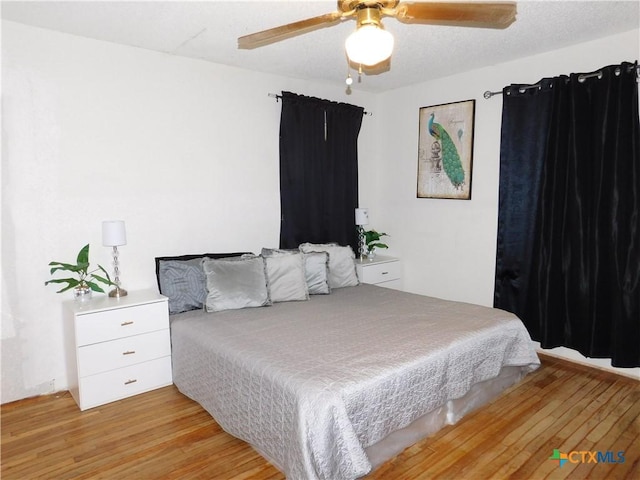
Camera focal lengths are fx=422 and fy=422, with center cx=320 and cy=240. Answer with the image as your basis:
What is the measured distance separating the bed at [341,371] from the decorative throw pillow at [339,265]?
548 mm

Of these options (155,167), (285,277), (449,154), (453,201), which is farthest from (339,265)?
(155,167)

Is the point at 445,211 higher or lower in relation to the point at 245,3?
lower

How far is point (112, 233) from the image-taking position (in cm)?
282

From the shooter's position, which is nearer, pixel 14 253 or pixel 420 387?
pixel 420 387

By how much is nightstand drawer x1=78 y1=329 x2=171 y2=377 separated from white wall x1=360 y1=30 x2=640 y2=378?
8.63 ft

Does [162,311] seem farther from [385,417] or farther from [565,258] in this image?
[565,258]

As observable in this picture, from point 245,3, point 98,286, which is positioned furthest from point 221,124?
Answer: point 98,286

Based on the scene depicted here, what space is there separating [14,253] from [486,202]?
3.66 m

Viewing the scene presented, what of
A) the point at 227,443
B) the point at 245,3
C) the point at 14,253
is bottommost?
the point at 227,443

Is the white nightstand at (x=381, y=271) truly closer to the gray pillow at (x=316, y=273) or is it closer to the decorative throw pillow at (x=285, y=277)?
the gray pillow at (x=316, y=273)

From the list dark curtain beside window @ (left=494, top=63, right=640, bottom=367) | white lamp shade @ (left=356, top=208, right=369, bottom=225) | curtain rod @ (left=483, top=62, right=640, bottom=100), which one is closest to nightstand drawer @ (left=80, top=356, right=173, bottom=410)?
white lamp shade @ (left=356, top=208, right=369, bottom=225)

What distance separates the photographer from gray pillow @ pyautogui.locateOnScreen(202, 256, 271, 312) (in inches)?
118

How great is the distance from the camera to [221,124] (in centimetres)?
358

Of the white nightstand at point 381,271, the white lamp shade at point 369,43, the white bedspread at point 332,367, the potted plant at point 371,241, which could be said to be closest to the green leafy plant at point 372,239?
the potted plant at point 371,241
